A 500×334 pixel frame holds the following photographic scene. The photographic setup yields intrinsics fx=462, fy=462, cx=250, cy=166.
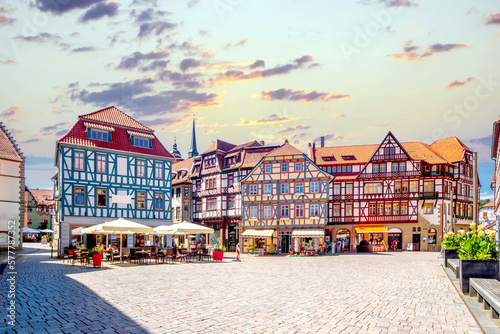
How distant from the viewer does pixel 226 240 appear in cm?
4972

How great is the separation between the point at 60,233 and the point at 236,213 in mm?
19810

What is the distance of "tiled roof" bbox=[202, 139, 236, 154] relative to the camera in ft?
175

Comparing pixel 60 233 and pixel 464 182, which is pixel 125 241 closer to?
pixel 60 233

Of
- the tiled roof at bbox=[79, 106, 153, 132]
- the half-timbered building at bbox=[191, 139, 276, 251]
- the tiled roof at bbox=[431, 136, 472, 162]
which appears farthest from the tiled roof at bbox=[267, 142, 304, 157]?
the tiled roof at bbox=[431, 136, 472, 162]

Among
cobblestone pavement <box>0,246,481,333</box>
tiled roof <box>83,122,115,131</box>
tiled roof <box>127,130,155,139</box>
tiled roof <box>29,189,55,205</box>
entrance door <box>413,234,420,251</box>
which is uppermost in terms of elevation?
tiled roof <box>83,122,115,131</box>

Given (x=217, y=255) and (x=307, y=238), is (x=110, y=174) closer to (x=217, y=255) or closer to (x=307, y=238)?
(x=217, y=255)

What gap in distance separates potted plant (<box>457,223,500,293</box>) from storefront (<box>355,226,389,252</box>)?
3561 cm

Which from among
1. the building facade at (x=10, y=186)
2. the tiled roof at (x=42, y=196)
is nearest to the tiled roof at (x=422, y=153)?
the building facade at (x=10, y=186)

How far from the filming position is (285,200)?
45.5 meters

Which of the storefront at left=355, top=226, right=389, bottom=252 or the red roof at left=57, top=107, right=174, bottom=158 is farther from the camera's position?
the storefront at left=355, top=226, right=389, bottom=252

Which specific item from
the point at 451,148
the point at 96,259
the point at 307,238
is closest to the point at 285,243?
the point at 307,238

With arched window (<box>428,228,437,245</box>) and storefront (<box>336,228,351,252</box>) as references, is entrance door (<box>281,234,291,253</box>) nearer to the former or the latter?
storefront (<box>336,228,351,252</box>)

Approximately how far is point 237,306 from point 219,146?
142 ft

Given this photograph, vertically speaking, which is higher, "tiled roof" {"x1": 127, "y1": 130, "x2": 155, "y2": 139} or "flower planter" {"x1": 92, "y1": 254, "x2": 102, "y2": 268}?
"tiled roof" {"x1": 127, "y1": 130, "x2": 155, "y2": 139}
